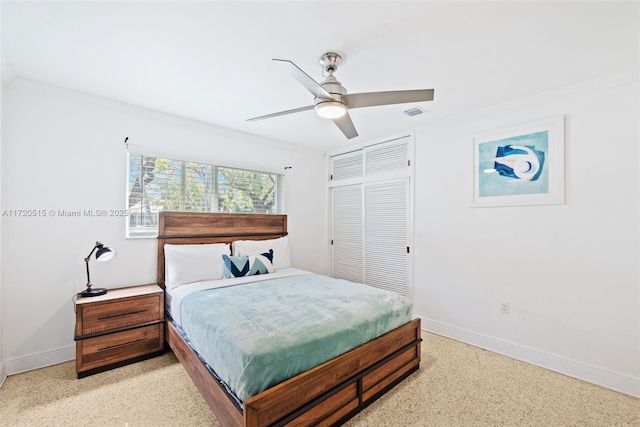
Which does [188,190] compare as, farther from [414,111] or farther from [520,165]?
[520,165]

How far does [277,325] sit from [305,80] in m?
1.52

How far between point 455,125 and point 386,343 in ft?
8.11

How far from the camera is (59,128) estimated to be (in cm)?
257

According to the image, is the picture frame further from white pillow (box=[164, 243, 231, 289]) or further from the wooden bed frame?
white pillow (box=[164, 243, 231, 289])

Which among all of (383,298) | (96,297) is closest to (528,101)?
(383,298)

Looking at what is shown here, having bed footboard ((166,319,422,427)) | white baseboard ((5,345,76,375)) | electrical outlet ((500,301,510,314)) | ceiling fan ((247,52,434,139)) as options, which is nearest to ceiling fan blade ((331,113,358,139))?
ceiling fan ((247,52,434,139))

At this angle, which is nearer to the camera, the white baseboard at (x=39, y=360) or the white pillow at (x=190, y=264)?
the white baseboard at (x=39, y=360)

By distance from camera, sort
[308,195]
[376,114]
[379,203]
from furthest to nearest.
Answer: [308,195]
[379,203]
[376,114]

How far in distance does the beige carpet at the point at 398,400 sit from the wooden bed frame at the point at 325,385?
0.11 meters

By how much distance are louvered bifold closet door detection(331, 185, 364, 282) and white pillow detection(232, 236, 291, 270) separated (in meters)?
1.03

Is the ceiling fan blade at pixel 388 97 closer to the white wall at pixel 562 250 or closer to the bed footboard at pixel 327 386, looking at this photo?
the white wall at pixel 562 250

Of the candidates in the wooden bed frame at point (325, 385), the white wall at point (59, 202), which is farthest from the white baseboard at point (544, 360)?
the white wall at point (59, 202)

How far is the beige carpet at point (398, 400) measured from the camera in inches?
72.3

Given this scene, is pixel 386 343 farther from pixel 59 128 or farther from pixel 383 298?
pixel 59 128
